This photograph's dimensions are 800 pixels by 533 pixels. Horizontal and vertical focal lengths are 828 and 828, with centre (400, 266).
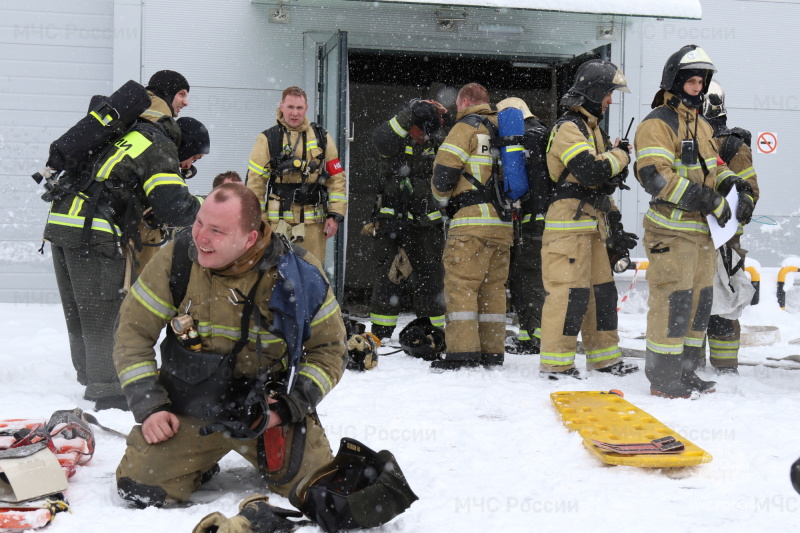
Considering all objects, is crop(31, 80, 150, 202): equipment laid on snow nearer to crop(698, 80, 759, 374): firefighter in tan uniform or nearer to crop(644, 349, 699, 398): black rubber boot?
crop(644, 349, 699, 398): black rubber boot

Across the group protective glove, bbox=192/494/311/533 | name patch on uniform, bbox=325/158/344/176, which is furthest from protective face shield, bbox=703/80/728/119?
protective glove, bbox=192/494/311/533

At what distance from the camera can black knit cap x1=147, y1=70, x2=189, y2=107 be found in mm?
5234

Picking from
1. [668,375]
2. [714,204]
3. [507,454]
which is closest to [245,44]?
[714,204]

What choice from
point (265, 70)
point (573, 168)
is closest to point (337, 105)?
point (265, 70)

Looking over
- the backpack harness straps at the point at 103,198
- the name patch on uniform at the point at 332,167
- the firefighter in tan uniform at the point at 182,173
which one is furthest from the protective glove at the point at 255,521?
the name patch on uniform at the point at 332,167

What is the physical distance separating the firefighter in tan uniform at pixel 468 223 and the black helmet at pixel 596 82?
67cm

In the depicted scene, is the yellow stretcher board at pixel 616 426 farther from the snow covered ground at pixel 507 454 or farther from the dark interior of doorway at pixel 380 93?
the dark interior of doorway at pixel 380 93

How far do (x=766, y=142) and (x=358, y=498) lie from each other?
27.1 feet

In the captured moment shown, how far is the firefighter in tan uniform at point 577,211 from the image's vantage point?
5.32 metres

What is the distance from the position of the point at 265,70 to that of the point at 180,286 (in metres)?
5.85

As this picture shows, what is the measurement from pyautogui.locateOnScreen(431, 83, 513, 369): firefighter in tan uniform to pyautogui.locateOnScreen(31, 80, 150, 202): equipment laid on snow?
2.15 meters

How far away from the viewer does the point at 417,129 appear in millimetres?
6898

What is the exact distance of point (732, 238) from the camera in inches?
224

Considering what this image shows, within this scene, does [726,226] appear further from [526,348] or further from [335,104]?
[335,104]
